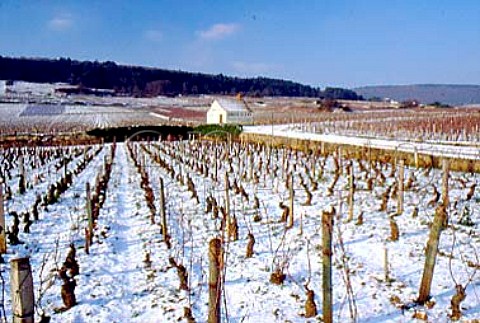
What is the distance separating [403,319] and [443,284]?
3.42 feet

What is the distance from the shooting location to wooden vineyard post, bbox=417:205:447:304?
4707 millimetres

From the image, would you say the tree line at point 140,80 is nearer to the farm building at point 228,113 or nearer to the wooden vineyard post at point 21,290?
the farm building at point 228,113

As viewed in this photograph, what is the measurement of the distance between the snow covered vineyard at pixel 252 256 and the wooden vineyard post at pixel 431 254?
1 centimetres

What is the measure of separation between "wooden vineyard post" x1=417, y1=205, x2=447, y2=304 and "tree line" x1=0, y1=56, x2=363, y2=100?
10044cm

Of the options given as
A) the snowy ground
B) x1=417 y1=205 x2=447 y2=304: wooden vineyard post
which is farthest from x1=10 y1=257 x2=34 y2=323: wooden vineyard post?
the snowy ground

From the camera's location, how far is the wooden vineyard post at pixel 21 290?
A: 2.51 m

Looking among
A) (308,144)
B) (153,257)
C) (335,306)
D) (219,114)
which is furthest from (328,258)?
(219,114)

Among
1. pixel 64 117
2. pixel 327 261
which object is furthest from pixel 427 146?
pixel 64 117

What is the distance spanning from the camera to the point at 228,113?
4466 centimetres

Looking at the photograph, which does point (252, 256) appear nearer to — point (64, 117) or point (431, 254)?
point (431, 254)

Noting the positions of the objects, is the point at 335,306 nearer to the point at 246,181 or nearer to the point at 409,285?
the point at 409,285

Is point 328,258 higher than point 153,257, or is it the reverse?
point 328,258

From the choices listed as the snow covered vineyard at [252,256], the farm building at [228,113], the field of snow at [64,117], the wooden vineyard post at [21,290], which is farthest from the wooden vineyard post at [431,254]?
the field of snow at [64,117]

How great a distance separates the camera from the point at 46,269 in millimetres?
6328
